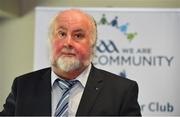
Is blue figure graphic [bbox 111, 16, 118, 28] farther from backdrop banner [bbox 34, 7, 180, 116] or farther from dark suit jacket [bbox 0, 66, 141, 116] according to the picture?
dark suit jacket [bbox 0, 66, 141, 116]

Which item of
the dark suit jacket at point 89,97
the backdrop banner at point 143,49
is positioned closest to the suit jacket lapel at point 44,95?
the dark suit jacket at point 89,97

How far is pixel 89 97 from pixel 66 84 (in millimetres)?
103

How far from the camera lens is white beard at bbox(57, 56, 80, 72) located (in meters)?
1.14

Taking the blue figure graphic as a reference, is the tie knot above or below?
below

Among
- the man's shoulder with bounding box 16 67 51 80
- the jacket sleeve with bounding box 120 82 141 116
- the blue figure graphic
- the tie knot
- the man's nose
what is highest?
the blue figure graphic

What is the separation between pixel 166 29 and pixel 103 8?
1.81ft

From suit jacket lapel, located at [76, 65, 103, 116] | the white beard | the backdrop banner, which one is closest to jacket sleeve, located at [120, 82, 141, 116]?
suit jacket lapel, located at [76, 65, 103, 116]

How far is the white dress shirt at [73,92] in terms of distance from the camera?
118 cm

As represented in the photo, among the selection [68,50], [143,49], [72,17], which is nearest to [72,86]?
[68,50]

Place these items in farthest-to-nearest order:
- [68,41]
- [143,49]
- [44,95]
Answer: [143,49]
[44,95]
[68,41]

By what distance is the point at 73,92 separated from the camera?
1.20m

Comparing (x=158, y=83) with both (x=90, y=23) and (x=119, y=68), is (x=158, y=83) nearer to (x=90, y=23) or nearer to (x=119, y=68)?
(x=119, y=68)

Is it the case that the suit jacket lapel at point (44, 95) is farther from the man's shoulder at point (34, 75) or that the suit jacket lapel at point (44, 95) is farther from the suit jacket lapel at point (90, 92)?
the suit jacket lapel at point (90, 92)

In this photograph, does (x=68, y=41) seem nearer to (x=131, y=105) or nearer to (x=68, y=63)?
(x=68, y=63)
